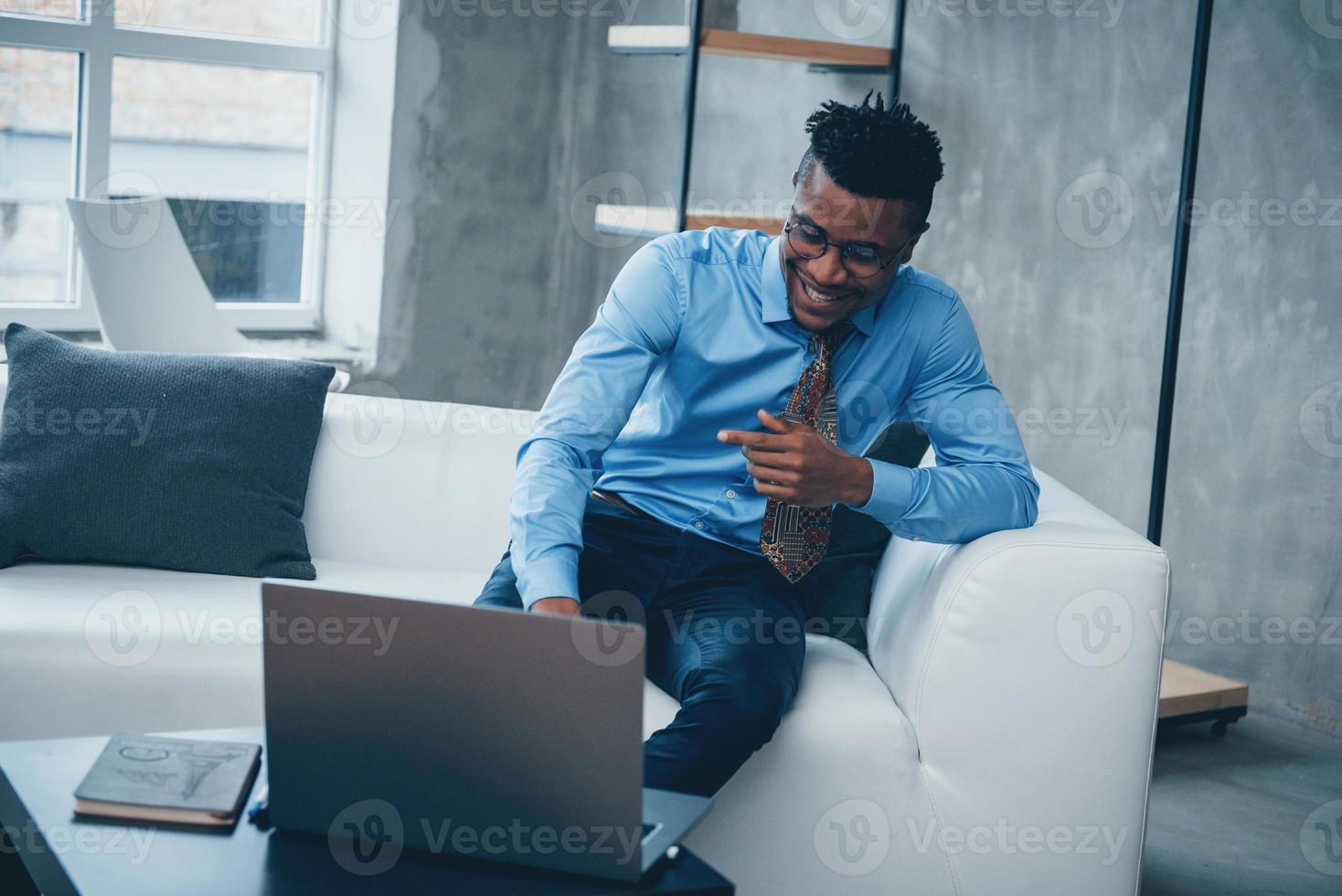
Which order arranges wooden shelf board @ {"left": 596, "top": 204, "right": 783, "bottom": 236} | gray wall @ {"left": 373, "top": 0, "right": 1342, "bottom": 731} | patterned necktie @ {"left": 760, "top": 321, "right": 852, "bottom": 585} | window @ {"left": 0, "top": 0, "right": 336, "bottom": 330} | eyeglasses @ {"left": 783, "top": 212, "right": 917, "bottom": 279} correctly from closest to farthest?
eyeglasses @ {"left": 783, "top": 212, "right": 917, "bottom": 279} → patterned necktie @ {"left": 760, "top": 321, "right": 852, "bottom": 585} → gray wall @ {"left": 373, "top": 0, "right": 1342, "bottom": 731} → wooden shelf board @ {"left": 596, "top": 204, "right": 783, "bottom": 236} → window @ {"left": 0, "top": 0, "right": 336, "bottom": 330}

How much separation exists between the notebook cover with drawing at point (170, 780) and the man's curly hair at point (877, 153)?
99cm

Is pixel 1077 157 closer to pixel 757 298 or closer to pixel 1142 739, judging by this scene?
pixel 757 298

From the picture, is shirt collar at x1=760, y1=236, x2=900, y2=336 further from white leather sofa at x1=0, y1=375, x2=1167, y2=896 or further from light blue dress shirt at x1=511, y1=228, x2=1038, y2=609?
white leather sofa at x1=0, y1=375, x2=1167, y2=896

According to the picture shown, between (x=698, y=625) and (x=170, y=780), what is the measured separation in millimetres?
747

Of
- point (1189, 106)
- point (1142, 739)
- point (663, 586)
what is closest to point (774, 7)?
point (1189, 106)

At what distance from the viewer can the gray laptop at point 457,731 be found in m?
1.01

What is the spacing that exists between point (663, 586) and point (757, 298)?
1.38 ft

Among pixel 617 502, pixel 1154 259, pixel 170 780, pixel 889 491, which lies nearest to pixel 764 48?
pixel 1154 259

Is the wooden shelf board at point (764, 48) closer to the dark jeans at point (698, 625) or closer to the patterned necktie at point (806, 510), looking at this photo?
the patterned necktie at point (806, 510)

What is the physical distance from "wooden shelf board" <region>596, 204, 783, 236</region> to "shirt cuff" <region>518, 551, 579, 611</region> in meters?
1.47

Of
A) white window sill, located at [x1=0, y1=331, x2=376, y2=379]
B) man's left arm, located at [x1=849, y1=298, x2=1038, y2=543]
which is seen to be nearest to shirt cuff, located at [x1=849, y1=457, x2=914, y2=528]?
man's left arm, located at [x1=849, y1=298, x2=1038, y2=543]

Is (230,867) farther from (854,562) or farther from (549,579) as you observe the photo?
(854,562)

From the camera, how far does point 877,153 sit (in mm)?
1691

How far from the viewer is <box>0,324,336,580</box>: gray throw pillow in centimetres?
202
